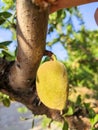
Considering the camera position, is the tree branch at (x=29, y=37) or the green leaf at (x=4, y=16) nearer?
the tree branch at (x=29, y=37)

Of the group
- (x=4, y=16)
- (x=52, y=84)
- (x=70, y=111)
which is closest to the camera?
(x=52, y=84)

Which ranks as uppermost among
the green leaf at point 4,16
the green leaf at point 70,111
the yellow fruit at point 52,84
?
the green leaf at point 4,16

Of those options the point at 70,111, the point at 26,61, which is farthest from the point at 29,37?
the point at 70,111

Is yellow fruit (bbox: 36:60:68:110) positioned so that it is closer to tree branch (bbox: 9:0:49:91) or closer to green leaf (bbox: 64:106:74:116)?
tree branch (bbox: 9:0:49:91)

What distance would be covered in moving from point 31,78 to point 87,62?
86.6 inches

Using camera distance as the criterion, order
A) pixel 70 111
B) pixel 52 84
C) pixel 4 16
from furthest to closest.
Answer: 1. pixel 70 111
2. pixel 4 16
3. pixel 52 84

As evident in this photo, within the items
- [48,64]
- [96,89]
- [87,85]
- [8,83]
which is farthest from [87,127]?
[96,89]

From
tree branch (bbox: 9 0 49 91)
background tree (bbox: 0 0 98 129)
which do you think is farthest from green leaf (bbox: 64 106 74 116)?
tree branch (bbox: 9 0 49 91)

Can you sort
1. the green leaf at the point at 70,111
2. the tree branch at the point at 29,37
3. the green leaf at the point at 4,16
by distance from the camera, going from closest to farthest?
the tree branch at the point at 29,37 → the green leaf at the point at 4,16 → the green leaf at the point at 70,111

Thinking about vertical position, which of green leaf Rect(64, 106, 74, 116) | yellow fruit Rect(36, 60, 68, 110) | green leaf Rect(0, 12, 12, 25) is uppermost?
green leaf Rect(0, 12, 12, 25)

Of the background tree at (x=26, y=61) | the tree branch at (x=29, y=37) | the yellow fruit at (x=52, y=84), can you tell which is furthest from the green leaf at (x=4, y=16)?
the yellow fruit at (x=52, y=84)

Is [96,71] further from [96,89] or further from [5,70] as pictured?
[5,70]

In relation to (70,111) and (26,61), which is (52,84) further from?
(70,111)

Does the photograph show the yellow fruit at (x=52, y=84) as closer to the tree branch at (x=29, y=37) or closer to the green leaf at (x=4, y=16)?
the tree branch at (x=29, y=37)
